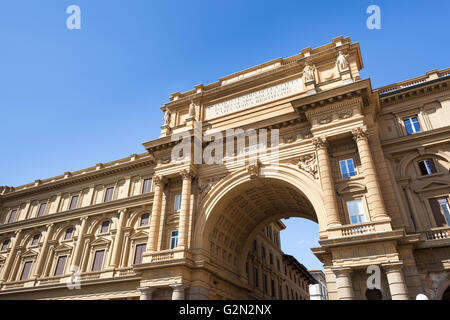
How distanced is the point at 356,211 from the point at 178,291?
13994mm

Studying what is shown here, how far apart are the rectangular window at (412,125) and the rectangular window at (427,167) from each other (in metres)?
2.67

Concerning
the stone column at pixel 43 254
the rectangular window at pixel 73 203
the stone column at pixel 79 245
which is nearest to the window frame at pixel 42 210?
the stone column at pixel 43 254

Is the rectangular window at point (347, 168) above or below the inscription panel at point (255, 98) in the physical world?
below

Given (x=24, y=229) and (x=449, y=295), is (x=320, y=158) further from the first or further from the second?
(x=24, y=229)

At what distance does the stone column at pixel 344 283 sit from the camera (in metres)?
18.4

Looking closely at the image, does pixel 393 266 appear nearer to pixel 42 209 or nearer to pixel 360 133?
pixel 360 133

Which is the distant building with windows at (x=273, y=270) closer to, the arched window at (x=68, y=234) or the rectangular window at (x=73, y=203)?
the arched window at (x=68, y=234)

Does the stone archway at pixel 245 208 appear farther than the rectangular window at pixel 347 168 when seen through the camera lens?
Yes

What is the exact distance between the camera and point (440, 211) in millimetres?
21625

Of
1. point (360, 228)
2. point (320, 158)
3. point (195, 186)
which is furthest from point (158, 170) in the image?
point (360, 228)

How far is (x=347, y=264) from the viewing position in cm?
1916

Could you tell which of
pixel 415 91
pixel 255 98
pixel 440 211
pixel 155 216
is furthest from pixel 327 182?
pixel 155 216

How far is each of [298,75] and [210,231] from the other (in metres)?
16.3

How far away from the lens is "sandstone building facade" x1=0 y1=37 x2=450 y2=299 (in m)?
20.0
